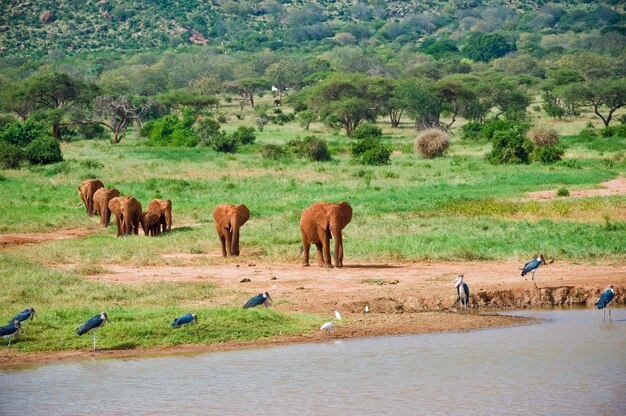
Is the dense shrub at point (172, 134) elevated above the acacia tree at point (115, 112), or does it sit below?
below

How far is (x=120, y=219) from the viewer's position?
85.6 feet

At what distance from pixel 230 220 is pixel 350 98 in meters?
43.6

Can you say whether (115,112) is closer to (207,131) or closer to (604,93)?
(207,131)

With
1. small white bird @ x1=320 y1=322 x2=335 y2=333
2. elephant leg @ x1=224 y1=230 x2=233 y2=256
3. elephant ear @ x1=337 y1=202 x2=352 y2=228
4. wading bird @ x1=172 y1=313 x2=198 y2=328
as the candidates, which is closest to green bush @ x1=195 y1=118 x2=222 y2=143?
elephant leg @ x1=224 y1=230 x2=233 y2=256

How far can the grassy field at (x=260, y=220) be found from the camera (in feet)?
51.7

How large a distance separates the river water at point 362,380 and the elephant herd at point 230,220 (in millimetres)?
5289

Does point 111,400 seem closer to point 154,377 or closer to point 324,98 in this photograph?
point 154,377

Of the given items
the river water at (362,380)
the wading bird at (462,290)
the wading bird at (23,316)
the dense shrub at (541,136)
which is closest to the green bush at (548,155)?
the dense shrub at (541,136)

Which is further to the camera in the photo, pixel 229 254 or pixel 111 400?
pixel 229 254

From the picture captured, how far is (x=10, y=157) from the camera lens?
4216 centimetres

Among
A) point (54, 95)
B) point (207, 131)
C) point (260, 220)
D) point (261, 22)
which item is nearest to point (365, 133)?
point (207, 131)

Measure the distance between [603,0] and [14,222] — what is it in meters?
A: 173

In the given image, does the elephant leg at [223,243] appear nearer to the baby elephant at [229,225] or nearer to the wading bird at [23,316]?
the baby elephant at [229,225]

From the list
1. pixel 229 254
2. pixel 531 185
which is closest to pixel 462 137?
pixel 531 185
